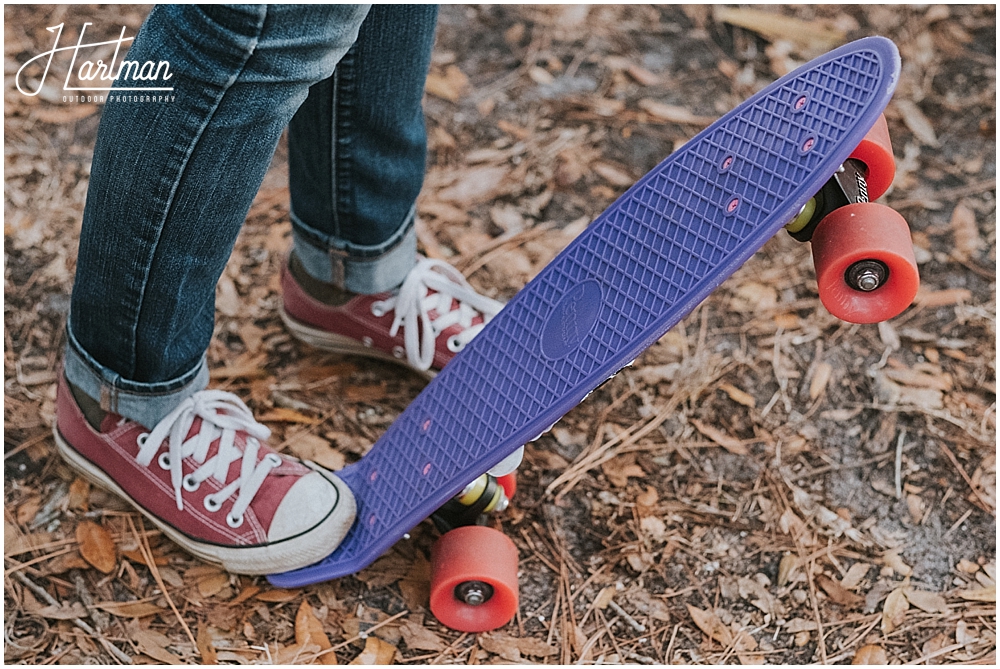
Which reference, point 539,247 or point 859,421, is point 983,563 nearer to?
point 859,421

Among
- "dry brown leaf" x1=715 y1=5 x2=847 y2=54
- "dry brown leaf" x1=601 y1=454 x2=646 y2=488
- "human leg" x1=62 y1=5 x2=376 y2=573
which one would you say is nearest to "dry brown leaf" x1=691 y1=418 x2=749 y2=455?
"dry brown leaf" x1=601 y1=454 x2=646 y2=488

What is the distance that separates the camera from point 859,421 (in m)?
1.46

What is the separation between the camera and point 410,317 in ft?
4.69

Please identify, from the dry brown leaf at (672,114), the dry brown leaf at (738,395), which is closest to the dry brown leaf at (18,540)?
the dry brown leaf at (738,395)

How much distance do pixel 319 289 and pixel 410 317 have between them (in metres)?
0.15

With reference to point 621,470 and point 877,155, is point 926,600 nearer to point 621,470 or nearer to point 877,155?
point 621,470

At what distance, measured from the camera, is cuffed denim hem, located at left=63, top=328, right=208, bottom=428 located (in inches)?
46.0

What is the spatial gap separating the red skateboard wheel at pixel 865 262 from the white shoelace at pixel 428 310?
545 mm

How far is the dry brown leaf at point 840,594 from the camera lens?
49.7 inches

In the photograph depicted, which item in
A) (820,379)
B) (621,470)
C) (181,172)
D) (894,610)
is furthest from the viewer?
(820,379)

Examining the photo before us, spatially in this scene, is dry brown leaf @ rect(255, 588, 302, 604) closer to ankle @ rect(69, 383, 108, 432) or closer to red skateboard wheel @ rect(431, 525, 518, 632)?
red skateboard wheel @ rect(431, 525, 518, 632)

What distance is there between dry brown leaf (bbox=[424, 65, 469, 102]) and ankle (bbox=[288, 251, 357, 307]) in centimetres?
67

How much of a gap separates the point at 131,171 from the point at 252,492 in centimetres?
47

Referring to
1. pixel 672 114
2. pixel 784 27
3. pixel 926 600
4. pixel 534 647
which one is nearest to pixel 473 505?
pixel 534 647
